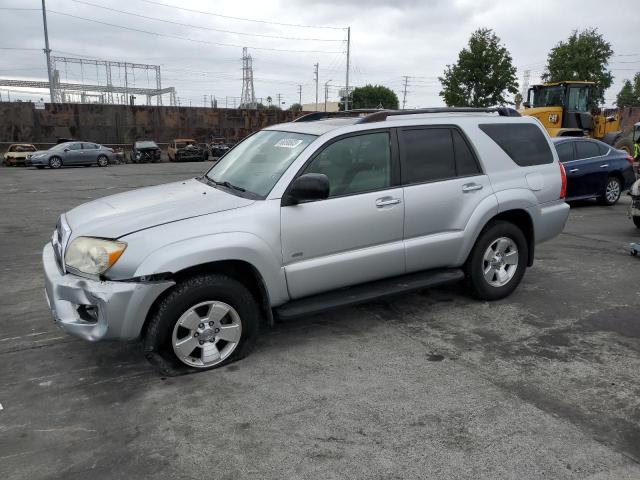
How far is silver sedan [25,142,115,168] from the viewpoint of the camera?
82.9 ft

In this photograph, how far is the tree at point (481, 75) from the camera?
1443 inches

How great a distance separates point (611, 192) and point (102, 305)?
11.2 meters

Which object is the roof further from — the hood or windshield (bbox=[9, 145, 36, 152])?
windshield (bbox=[9, 145, 36, 152])

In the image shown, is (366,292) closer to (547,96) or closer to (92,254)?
(92,254)

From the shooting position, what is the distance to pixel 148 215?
3680 millimetres

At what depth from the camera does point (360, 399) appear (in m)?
3.38

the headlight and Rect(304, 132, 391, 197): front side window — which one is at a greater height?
Rect(304, 132, 391, 197): front side window

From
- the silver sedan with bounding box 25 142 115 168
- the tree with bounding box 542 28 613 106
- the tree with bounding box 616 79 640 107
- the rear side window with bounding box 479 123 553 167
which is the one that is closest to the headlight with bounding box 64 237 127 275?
the rear side window with bounding box 479 123 553 167

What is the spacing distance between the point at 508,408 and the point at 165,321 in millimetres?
2313

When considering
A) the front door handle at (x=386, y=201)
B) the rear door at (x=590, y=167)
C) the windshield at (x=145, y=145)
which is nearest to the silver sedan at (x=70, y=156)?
the windshield at (x=145, y=145)

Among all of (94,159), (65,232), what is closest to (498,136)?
(65,232)

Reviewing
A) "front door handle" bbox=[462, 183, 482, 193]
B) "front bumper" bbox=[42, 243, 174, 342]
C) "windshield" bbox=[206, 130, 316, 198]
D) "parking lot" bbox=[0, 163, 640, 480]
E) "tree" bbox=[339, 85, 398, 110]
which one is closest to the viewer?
"parking lot" bbox=[0, 163, 640, 480]

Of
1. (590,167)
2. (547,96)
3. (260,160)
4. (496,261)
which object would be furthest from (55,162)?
(496,261)

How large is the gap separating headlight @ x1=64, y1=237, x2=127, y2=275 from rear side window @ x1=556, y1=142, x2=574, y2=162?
9549 millimetres
